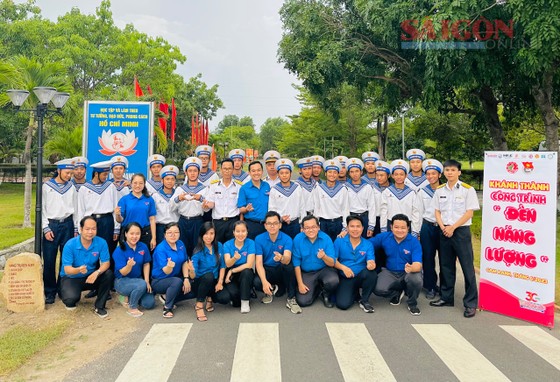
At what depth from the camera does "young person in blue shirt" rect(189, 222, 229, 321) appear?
529 cm

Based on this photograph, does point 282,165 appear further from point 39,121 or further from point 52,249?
point 39,121

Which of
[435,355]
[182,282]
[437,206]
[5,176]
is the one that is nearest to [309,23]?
[437,206]

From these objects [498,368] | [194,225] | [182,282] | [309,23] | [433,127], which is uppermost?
[309,23]

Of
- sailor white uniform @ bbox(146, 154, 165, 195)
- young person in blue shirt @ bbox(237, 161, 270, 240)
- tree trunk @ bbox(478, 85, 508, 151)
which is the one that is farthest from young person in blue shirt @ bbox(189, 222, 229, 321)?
tree trunk @ bbox(478, 85, 508, 151)

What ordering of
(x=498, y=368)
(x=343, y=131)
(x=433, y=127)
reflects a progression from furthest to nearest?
(x=343, y=131) < (x=433, y=127) < (x=498, y=368)

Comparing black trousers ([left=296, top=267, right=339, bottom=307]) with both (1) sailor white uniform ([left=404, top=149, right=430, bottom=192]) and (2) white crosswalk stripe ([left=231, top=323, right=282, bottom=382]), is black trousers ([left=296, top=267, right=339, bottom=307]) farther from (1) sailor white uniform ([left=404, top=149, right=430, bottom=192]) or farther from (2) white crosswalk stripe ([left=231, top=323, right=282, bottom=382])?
(1) sailor white uniform ([left=404, top=149, right=430, bottom=192])

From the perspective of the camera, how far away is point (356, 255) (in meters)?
5.72

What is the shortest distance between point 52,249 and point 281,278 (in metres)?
3.10

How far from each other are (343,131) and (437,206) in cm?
2330

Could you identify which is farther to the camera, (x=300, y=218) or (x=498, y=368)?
(x=300, y=218)

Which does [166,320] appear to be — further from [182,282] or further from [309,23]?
[309,23]

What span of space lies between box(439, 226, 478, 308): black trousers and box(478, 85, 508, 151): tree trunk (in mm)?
9646

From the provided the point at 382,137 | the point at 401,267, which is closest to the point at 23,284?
the point at 401,267

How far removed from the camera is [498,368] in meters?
3.97
